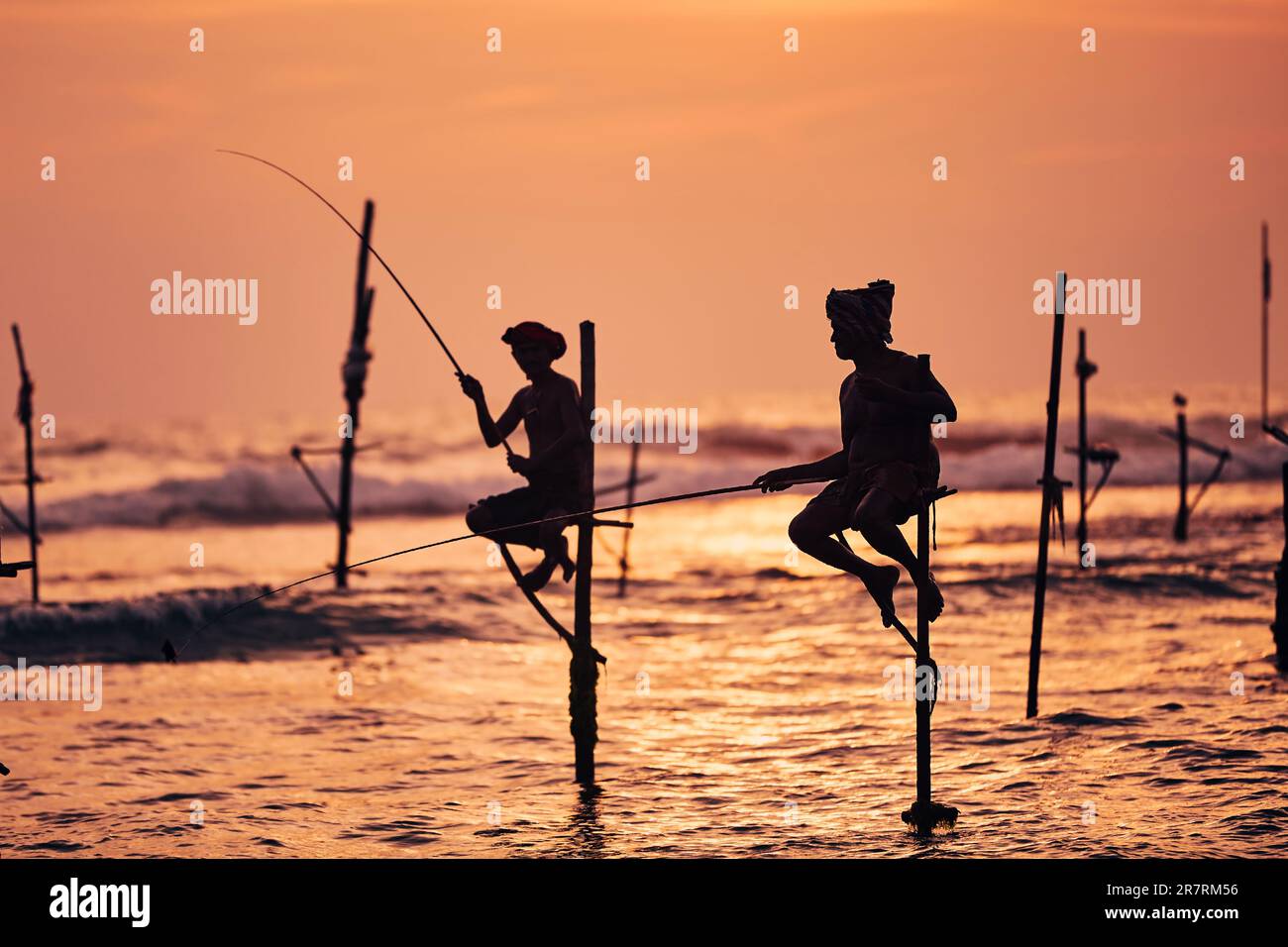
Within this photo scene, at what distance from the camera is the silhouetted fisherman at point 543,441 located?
13.3 metres

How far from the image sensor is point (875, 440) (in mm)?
10945

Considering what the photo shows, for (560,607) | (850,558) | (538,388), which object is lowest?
(560,607)

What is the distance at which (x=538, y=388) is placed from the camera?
13422 mm

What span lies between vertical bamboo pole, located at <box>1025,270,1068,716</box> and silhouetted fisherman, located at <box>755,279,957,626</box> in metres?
2.62

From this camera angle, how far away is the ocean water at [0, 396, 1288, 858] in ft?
42.7

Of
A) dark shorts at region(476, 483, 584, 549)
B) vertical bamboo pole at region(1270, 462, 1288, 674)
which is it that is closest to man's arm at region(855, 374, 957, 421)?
dark shorts at region(476, 483, 584, 549)

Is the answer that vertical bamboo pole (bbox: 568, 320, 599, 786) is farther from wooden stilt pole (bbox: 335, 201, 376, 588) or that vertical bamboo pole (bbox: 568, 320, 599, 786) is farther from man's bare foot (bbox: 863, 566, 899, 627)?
wooden stilt pole (bbox: 335, 201, 376, 588)

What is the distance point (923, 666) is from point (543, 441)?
3620 mm

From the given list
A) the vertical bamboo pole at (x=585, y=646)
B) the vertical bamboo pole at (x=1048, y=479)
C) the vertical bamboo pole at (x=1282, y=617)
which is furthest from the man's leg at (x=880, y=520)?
the vertical bamboo pole at (x=1282, y=617)

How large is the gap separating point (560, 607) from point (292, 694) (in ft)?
34.3
